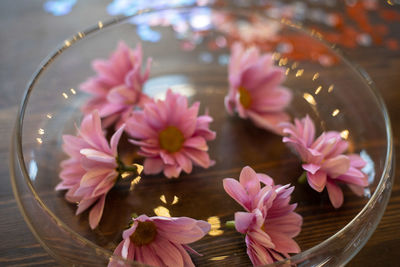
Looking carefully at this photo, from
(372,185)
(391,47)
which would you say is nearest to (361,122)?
(372,185)

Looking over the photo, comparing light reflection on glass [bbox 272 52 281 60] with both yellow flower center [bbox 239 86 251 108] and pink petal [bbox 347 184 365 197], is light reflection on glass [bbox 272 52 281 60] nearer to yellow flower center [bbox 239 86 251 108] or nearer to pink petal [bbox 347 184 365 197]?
yellow flower center [bbox 239 86 251 108]

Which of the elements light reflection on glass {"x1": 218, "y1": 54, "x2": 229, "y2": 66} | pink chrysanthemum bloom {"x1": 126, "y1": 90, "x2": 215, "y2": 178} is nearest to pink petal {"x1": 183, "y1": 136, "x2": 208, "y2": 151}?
pink chrysanthemum bloom {"x1": 126, "y1": 90, "x2": 215, "y2": 178}

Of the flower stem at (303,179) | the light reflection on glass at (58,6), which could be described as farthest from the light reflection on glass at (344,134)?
the light reflection on glass at (58,6)

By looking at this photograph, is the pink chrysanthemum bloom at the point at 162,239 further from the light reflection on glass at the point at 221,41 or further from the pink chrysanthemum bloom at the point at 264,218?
the light reflection on glass at the point at 221,41

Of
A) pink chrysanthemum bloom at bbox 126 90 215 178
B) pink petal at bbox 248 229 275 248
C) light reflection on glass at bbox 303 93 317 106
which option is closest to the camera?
pink petal at bbox 248 229 275 248

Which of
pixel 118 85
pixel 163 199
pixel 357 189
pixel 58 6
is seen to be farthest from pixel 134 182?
pixel 58 6

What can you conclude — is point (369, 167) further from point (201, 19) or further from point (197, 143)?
point (201, 19)

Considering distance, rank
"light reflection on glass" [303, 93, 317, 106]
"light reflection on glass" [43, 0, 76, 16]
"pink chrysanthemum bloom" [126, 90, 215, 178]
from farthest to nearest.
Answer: "light reflection on glass" [43, 0, 76, 16] < "light reflection on glass" [303, 93, 317, 106] < "pink chrysanthemum bloom" [126, 90, 215, 178]

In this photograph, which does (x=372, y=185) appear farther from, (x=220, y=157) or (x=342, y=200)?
(x=220, y=157)
